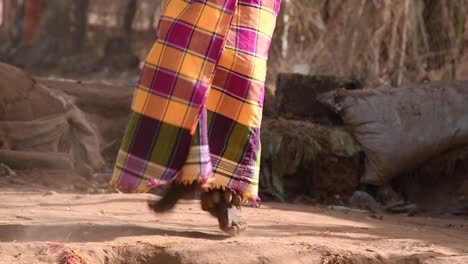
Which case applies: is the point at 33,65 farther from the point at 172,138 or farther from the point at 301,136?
the point at 172,138

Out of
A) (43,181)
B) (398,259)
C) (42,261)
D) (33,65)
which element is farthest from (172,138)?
(33,65)

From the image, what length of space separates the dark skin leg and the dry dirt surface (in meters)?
0.05

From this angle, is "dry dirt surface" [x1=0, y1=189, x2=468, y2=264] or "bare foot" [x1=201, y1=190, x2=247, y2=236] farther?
"bare foot" [x1=201, y1=190, x2=247, y2=236]

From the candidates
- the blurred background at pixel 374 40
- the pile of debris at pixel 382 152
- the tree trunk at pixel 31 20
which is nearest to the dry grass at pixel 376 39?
the blurred background at pixel 374 40

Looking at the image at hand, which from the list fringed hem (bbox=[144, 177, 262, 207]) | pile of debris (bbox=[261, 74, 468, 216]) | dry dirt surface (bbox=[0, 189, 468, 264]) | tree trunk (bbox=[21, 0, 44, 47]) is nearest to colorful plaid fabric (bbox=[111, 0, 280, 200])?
fringed hem (bbox=[144, 177, 262, 207])

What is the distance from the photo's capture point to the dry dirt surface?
3.38 m

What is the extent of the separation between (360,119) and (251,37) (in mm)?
2665

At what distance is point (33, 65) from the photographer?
544 inches

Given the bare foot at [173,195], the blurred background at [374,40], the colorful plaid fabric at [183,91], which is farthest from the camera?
the blurred background at [374,40]

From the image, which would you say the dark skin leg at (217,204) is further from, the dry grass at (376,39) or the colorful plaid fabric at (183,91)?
the dry grass at (376,39)

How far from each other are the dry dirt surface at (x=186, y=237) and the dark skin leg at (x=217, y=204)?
2.1 inches

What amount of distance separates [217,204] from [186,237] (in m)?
0.17

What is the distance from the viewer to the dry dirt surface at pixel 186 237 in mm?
3385

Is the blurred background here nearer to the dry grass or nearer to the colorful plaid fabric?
the dry grass
